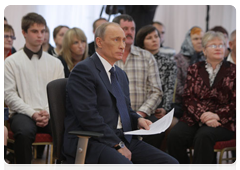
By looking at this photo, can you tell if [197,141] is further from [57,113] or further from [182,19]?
[182,19]

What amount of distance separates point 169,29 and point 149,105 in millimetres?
3914

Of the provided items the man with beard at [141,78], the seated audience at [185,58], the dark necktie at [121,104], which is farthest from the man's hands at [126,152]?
the seated audience at [185,58]

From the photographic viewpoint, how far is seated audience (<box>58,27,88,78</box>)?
3.63 m

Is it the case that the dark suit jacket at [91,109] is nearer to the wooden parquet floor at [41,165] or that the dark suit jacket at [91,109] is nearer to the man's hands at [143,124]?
the man's hands at [143,124]

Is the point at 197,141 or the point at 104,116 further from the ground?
the point at 104,116

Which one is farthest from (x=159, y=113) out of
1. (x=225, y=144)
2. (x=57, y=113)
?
(x=57, y=113)

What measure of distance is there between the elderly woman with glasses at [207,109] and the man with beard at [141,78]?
0.29m

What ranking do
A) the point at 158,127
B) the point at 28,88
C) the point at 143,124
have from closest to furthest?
1. the point at 158,127
2. the point at 143,124
3. the point at 28,88

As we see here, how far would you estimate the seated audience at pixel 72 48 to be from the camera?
11.9 ft

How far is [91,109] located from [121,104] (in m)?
0.26

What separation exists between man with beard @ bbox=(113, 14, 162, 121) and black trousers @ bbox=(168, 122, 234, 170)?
12.5 inches

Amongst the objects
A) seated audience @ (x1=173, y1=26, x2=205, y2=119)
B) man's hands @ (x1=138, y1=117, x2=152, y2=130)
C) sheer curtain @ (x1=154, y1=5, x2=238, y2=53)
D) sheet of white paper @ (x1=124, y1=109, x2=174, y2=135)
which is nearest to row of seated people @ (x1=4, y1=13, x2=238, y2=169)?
seated audience @ (x1=173, y1=26, x2=205, y2=119)

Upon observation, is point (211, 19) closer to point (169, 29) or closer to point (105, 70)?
point (169, 29)

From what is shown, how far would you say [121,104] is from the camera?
7.34ft
